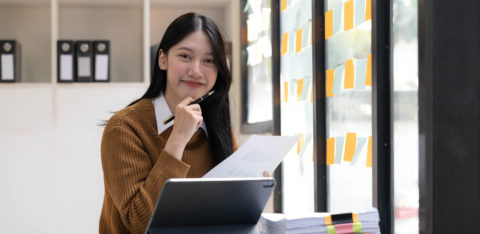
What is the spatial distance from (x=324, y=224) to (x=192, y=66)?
22.8 inches

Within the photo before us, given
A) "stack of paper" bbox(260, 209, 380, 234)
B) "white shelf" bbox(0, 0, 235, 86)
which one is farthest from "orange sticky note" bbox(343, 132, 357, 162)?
"white shelf" bbox(0, 0, 235, 86)

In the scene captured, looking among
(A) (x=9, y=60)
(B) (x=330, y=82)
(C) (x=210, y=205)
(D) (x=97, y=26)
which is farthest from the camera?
(D) (x=97, y=26)

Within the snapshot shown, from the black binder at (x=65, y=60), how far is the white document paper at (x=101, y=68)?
0.48ft

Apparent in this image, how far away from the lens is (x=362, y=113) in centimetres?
220

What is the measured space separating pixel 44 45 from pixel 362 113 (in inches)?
105

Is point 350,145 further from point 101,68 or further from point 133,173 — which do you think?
point 101,68

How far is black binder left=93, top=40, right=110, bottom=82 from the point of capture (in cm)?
376

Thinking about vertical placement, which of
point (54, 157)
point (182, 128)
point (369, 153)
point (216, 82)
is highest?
point (216, 82)

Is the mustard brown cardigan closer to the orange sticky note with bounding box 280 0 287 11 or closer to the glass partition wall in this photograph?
the glass partition wall

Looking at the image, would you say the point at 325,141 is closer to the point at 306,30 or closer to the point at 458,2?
the point at 306,30

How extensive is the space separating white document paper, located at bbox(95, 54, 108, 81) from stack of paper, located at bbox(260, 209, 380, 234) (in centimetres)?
284

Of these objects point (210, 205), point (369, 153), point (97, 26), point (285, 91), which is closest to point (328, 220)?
point (210, 205)

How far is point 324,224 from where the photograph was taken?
113 centimetres

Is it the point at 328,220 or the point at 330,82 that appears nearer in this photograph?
the point at 328,220
